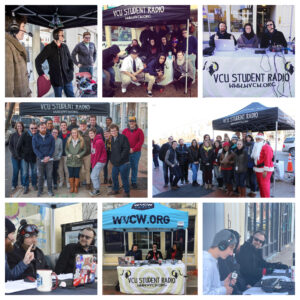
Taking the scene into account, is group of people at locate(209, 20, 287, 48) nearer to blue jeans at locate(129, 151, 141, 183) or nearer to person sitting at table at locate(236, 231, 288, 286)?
blue jeans at locate(129, 151, 141, 183)

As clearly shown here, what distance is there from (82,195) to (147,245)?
36.7 inches

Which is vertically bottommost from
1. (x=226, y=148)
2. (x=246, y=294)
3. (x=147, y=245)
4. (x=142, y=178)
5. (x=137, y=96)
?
(x=246, y=294)

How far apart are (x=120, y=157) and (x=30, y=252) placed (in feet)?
4.84

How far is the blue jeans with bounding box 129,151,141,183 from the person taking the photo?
4.23 m

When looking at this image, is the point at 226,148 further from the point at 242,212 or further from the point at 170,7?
the point at 170,7

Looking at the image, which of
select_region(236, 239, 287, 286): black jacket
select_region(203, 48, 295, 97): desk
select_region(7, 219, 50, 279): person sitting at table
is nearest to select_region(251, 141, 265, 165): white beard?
select_region(203, 48, 295, 97): desk

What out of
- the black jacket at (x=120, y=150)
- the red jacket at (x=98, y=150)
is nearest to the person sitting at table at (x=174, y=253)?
the black jacket at (x=120, y=150)

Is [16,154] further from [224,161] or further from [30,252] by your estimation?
[224,161]

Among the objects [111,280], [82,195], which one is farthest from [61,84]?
[111,280]

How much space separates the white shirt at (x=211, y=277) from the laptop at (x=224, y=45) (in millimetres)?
2357

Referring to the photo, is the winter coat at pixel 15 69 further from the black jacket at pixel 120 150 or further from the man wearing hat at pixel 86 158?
the black jacket at pixel 120 150

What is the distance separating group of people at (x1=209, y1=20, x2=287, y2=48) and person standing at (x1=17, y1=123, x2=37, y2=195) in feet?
7.57

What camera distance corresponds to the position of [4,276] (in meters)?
4.23

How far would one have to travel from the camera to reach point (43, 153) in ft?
13.9
